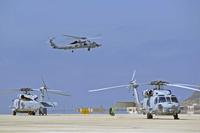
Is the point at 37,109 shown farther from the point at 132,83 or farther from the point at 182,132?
the point at 182,132

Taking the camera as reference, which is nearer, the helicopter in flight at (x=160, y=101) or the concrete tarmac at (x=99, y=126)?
the concrete tarmac at (x=99, y=126)

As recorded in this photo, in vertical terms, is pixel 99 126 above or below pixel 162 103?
below

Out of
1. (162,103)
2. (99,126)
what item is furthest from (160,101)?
(99,126)

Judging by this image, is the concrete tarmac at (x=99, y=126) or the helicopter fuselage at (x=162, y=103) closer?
the concrete tarmac at (x=99, y=126)

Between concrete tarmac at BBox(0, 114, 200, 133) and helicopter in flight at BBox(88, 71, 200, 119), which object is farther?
helicopter in flight at BBox(88, 71, 200, 119)

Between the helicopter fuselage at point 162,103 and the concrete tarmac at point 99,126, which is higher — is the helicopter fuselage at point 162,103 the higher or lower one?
the higher one

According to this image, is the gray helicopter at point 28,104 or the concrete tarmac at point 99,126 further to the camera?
the gray helicopter at point 28,104

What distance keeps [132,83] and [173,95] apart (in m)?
7.41

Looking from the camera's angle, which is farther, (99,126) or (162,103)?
(162,103)

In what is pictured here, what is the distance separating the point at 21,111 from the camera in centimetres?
6775

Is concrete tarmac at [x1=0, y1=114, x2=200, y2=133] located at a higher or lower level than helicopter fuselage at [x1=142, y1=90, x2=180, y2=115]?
lower

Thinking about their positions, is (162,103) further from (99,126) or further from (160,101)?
(99,126)

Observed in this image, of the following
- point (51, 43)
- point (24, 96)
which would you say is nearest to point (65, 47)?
point (51, 43)

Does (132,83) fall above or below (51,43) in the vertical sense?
below
